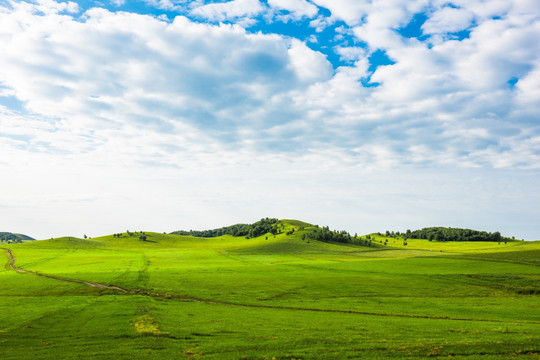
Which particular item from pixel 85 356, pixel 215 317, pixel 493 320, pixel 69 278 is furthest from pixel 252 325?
pixel 69 278

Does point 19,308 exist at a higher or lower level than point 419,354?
lower

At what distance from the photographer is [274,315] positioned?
136 ft

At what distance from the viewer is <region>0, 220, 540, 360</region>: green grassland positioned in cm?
2539

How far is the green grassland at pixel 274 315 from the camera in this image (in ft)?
83.3

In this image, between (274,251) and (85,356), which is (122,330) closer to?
(85,356)

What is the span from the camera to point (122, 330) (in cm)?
3198

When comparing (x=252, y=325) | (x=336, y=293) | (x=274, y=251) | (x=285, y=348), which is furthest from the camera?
(x=274, y=251)

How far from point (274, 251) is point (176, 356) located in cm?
14149

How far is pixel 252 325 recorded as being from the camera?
114 ft

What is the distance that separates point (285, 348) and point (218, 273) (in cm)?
6226

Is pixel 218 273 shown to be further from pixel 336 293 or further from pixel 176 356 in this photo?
pixel 176 356

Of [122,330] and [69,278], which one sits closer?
[122,330]

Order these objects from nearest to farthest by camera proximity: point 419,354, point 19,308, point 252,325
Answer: point 419,354
point 252,325
point 19,308

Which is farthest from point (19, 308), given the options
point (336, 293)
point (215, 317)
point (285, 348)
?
point (336, 293)
